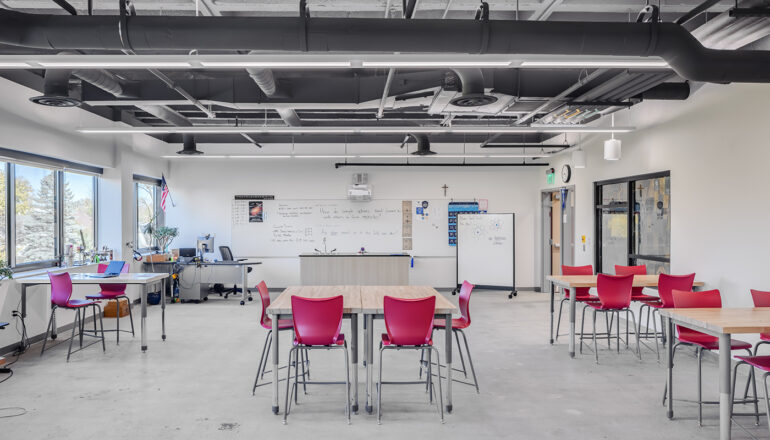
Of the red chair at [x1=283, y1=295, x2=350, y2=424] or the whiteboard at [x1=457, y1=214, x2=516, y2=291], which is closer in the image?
the red chair at [x1=283, y1=295, x2=350, y2=424]

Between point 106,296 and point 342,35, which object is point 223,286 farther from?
point 342,35

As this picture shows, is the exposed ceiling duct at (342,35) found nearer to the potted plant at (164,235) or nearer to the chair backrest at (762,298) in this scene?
the chair backrest at (762,298)

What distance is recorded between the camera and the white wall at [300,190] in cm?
995

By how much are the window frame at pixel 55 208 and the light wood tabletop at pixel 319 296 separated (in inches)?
158

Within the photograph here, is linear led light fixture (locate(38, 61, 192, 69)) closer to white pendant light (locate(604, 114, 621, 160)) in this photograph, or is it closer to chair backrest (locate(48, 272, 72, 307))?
chair backrest (locate(48, 272, 72, 307))

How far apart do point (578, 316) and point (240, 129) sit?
5.89 m

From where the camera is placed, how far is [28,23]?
3.23m

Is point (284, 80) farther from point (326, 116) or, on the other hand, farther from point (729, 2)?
point (729, 2)

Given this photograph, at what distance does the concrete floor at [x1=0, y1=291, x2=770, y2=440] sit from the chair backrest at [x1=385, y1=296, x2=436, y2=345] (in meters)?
0.63

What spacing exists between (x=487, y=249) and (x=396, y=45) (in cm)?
678

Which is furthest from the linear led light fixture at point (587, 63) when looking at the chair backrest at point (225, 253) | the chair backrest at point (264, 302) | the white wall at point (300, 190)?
the chair backrest at point (225, 253)

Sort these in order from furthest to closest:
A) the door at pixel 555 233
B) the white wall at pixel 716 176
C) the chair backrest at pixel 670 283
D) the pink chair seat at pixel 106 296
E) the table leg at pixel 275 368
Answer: the door at pixel 555 233
the pink chair seat at pixel 106 296
the chair backrest at pixel 670 283
the white wall at pixel 716 176
the table leg at pixel 275 368

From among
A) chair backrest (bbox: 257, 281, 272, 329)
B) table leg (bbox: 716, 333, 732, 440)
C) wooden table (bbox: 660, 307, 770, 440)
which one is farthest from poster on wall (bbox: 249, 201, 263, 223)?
table leg (bbox: 716, 333, 732, 440)

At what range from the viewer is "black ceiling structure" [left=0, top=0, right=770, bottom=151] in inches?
129
